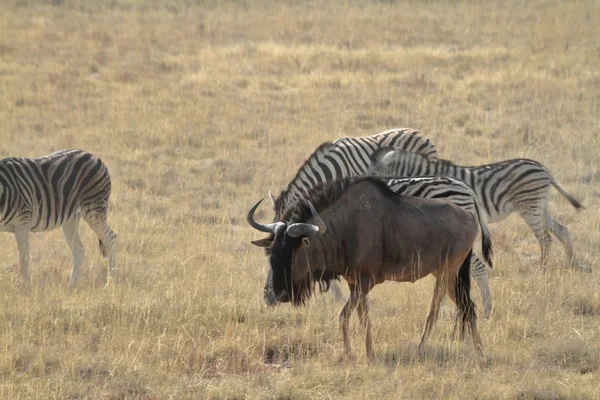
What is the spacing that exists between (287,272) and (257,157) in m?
8.04

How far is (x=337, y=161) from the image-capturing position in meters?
8.86

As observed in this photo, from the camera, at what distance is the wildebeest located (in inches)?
235

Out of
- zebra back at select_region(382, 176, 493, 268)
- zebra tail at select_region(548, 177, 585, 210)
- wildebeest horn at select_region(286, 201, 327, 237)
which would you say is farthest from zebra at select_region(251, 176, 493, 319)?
zebra tail at select_region(548, 177, 585, 210)

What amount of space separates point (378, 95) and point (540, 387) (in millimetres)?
11758

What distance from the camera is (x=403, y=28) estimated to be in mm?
21906

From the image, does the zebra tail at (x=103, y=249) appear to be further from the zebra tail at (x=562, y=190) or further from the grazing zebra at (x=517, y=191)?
the zebra tail at (x=562, y=190)

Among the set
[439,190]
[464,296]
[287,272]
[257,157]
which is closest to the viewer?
[287,272]

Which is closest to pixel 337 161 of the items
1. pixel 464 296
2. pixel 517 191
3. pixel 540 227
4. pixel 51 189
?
pixel 517 191

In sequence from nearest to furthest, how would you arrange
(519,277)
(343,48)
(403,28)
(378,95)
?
(519,277) → (378,95) → (343,48) → (403,28)

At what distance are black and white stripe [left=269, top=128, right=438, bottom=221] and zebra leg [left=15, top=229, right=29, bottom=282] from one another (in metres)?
2.51

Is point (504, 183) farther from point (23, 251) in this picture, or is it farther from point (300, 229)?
point (23, 251)

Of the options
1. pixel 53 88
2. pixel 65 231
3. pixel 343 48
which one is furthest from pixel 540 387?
Result: pixel 343 48

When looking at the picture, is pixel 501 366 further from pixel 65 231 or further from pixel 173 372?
pixel 65 231

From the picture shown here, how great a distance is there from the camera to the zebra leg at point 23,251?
815 centimetres
